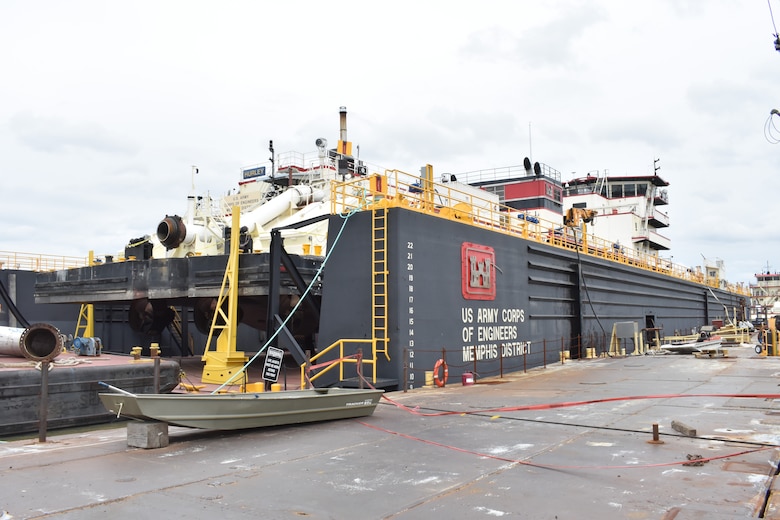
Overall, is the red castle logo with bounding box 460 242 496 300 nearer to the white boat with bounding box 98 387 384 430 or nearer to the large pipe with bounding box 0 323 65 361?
the white boat with bounding box 98 387 384 430

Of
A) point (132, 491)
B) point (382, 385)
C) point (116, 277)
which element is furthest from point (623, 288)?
point (132, 491)

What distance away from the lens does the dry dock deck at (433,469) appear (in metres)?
5.07

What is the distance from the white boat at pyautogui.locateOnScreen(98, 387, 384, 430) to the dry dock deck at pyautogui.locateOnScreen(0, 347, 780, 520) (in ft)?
0.63

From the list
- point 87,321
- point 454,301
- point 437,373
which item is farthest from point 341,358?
point 87,321

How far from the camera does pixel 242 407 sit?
8.18 metres

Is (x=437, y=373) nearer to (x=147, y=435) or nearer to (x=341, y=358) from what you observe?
(x=341, y=358)

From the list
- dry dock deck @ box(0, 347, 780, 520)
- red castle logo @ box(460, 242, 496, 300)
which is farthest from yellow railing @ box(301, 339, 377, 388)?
red castle logo @ box(460, 242, 496, 300)

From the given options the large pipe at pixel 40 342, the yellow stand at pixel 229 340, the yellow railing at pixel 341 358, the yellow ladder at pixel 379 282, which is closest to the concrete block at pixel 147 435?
the yellow railing at pixel 341 358

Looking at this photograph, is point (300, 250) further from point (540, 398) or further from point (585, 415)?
point (585, 415)

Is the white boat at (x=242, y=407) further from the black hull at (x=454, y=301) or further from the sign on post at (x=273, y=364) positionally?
the black hull at (x=454, y=301)

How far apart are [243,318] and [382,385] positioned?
7.85 meters

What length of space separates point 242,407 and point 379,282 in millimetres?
5903

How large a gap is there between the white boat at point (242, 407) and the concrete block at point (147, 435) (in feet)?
0.48

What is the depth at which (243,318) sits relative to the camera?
1925 centimetres
